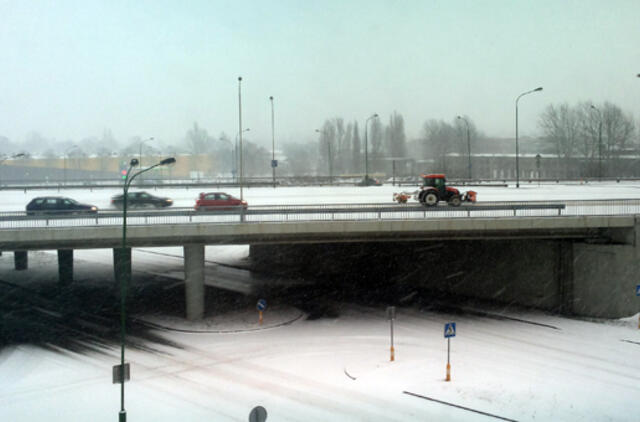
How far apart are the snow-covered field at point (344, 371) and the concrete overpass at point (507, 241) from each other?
170cm

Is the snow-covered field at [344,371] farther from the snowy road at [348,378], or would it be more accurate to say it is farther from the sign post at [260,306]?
the sign post at [260,306]

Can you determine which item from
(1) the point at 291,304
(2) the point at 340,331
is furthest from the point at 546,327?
(1) the point at 291,304

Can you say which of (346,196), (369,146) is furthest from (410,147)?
(346,196)

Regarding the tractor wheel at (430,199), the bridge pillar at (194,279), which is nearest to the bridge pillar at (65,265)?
the bridge pillar at (194,279)

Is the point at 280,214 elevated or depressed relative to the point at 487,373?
elevated

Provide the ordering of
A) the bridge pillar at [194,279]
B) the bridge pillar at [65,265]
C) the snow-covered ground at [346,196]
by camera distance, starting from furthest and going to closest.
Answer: the snow-covered ground at [346,196] → the bridge pillar at [65,265] → the bridge pillar at [194,279]

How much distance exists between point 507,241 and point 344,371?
47.4 feet

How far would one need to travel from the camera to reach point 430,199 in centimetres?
2941

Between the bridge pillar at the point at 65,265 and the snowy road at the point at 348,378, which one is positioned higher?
the bridge pillar at the point at 65,265

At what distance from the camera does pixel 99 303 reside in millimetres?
29281

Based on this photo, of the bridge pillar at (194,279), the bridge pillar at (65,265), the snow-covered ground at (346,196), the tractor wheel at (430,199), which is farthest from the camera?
the snow-covered ground at (346,196)

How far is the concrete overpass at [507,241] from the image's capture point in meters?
23.1

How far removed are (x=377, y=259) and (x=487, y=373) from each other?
1727 cm

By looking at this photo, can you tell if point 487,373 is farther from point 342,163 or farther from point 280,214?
point 342,163
